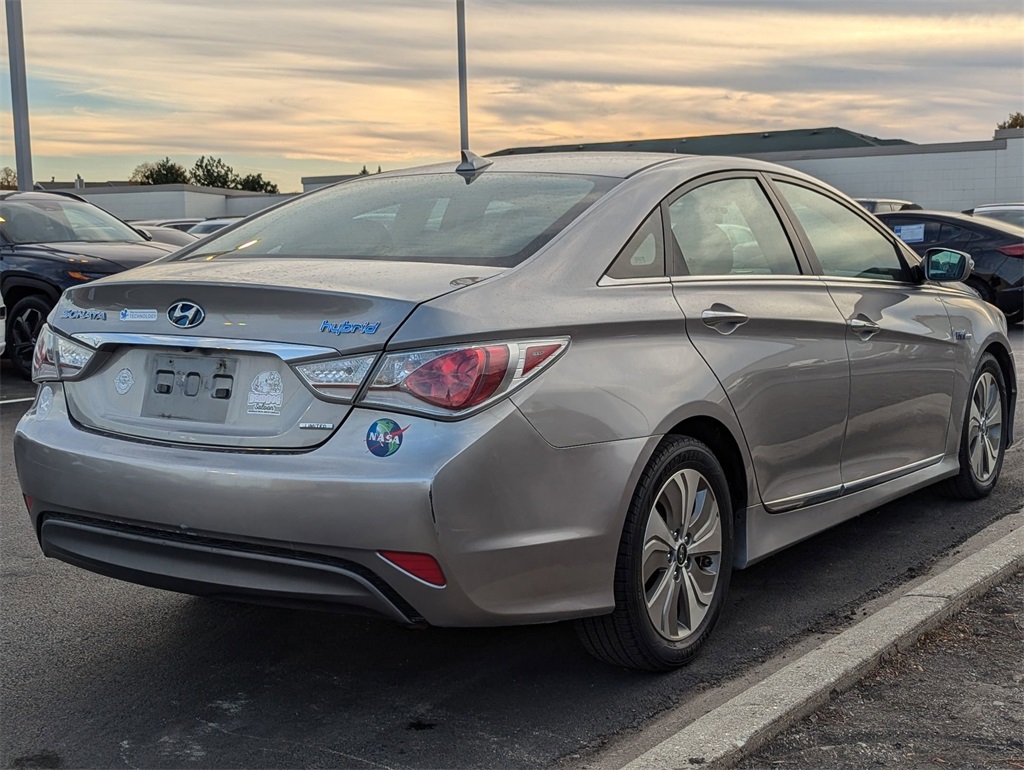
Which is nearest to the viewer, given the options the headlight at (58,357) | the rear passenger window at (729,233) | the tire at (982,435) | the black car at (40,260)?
the headlight at (58,357)

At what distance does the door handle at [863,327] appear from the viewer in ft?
15.6

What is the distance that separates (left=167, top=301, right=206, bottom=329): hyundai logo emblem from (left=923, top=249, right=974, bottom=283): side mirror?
342 centimetres

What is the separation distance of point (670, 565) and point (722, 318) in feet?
2.70

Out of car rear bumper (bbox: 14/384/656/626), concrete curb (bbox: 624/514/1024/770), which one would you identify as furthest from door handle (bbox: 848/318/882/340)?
car rear bumper (bbox: 14/384/656/626)

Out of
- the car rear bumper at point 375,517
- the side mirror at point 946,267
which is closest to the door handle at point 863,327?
the side mirror at point 946,267

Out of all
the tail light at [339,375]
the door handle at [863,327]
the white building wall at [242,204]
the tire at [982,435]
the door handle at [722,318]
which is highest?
the white building wall at [242,204]

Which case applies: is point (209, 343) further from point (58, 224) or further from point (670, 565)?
point (58, 224)

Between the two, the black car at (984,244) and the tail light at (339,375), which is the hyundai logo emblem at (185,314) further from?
the black car at (984,244)

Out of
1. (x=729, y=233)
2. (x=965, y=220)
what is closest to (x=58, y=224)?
Result: (x=729, y=233)

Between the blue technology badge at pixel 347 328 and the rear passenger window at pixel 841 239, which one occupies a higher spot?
the rear passenger window at pixel 841 239

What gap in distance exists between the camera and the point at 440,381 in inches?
123

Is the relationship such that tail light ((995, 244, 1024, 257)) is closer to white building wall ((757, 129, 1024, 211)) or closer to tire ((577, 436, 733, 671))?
tire ((577, 436, 733, 671))

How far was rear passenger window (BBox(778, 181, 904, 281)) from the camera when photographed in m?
4.85

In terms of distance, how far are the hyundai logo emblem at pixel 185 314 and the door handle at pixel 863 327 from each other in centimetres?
252
